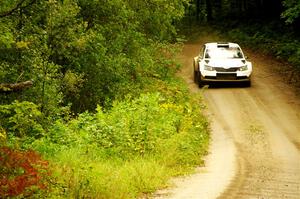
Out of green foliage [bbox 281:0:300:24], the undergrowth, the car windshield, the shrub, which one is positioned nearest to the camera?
the shrub

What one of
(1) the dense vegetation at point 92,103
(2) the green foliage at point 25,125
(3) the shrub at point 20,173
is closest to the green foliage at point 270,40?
(1) the dense vegetation at point 92,103

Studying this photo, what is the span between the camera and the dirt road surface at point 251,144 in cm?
1081

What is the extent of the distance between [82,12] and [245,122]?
24.4 feet

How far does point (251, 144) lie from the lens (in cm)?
1612

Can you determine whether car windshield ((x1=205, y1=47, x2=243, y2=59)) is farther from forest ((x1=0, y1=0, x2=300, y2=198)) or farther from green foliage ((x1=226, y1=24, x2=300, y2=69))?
green foliage ((x1=226, y1=24, x2=300, y2=69))

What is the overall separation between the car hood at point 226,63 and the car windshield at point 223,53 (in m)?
0.44

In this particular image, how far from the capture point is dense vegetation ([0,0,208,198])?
9711mm

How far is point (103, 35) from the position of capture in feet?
68.5

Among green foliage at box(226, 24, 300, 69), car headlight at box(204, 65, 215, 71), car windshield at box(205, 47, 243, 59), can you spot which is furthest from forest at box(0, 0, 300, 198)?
green foliage at box(226, 24, 300, 69)

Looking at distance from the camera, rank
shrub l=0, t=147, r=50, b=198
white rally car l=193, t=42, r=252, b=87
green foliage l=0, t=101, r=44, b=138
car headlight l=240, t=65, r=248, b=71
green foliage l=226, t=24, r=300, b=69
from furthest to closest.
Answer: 1. green foliage l=226, t=24, r=300, b=69
2. car headlight l=240, t=65, r=248, b=71
3. white rally car l=193, t=42, r=252, b=87
4. green foliage l=0, t=101, r=44, b=138
5. shrub l=0, t=147, r=50, b=198

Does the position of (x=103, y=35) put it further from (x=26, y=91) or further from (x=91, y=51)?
(x=26, y=91)

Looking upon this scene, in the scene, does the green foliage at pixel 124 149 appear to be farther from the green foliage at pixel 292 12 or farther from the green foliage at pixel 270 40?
the green foliage at pixel 270 40

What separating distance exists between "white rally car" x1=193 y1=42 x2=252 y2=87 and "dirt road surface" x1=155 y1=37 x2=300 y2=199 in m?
0.53

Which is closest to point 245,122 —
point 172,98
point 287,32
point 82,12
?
point 172,98
